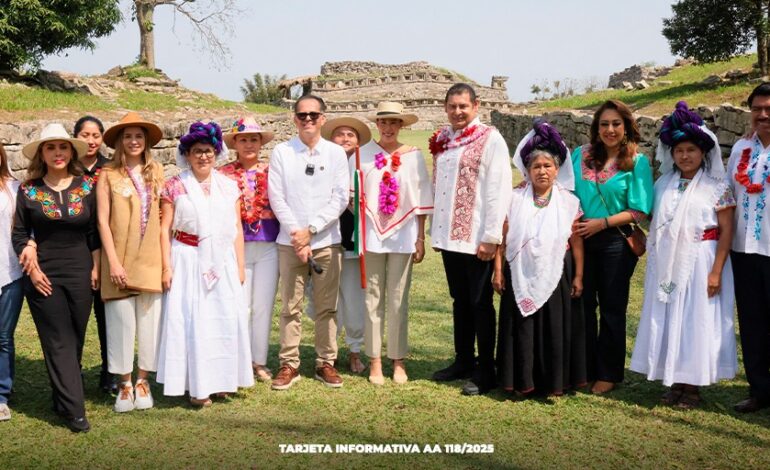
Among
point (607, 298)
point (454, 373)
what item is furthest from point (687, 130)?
point (454, 373)

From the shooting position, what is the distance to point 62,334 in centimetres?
397

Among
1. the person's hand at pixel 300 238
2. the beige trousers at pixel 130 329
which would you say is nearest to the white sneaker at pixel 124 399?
the beige trousers at pixel 130 329

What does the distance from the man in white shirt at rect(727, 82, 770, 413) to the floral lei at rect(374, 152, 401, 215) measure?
2119 millimetres

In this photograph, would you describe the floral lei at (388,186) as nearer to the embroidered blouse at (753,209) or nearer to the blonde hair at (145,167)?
the blonde hair at (145,167)

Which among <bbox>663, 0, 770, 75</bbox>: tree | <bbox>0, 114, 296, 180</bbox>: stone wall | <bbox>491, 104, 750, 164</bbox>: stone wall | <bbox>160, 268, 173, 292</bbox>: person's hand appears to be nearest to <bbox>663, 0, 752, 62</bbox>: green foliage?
<bbox>663, 0, 770, 75</bbox>: tree

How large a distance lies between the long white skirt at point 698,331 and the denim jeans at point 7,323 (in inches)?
153

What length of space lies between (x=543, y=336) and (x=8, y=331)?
3270 millimetres

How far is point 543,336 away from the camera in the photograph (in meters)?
4.28

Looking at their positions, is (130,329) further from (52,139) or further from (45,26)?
(45,26)

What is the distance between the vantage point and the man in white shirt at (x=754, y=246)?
4043 mm

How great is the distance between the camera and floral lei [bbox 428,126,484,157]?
448cm

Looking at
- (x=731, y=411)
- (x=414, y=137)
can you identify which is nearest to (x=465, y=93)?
(x=731, y=411)

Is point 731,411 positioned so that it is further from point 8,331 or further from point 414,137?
point 414,137

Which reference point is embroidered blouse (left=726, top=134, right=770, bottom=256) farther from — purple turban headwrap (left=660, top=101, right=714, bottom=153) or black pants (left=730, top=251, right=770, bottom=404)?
purple turban headwrap (left=660, top=101, right=714, bottom=153)
